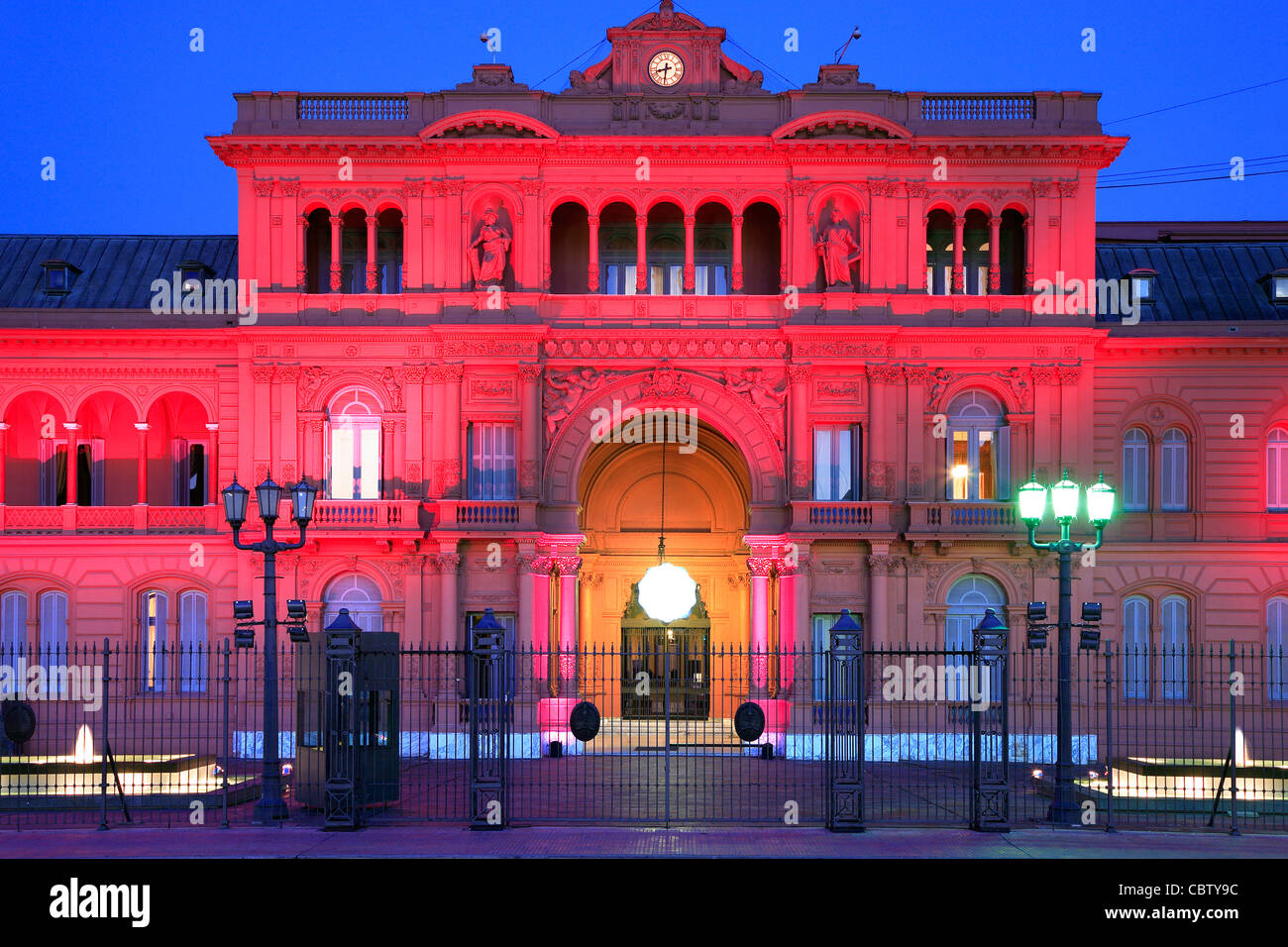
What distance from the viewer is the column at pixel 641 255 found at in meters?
34.7

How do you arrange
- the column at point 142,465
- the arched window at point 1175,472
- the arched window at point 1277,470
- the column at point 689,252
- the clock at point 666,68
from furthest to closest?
the column at point 142,465, the arched window at point 1175,472, the arched window at point 1277,470, the clock at point 666,68, the column at point 689,252

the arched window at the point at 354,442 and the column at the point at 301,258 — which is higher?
the column at the point at 301,258

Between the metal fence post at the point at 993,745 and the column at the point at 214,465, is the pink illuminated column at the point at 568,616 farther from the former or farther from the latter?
the metal fence post at the point at 993,745

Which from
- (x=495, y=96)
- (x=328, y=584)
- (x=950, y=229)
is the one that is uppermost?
(x=495, y=96)

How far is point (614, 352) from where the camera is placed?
3447 cm

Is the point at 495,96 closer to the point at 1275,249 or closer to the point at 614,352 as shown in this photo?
the point at 614,352

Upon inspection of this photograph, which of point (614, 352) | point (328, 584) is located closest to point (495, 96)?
point (614, 352)

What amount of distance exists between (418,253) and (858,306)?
1209 centimetres

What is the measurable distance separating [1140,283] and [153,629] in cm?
2939

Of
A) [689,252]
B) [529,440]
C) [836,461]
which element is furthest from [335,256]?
[836,461]

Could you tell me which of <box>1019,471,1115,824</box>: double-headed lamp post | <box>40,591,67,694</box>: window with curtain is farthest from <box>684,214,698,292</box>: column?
<box>40,591,67,694</box>: window with curtain

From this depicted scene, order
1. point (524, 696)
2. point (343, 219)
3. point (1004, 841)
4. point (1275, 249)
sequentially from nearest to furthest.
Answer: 1. point (1004, 841)
2. point (524, 696)
3. point (343, 219)
4. point (1275, 249)

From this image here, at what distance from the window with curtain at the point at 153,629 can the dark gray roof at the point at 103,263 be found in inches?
339

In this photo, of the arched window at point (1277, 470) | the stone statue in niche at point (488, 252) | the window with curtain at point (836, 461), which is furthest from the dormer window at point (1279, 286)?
the stone statue in niche at point (488, 252)
